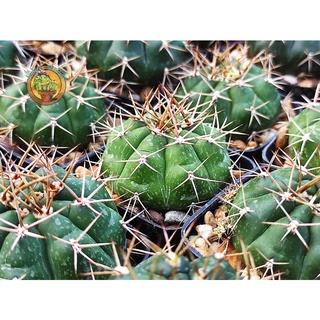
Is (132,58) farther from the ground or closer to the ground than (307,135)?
farther from the ground

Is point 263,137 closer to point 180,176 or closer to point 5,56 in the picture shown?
point 180,176

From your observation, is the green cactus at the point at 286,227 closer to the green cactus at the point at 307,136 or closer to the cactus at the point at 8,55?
the green cactus at the point at 307,136

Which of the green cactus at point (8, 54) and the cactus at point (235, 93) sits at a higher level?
the green cactus at point (8, 54)

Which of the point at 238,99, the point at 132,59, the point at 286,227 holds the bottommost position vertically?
the point at 286,227

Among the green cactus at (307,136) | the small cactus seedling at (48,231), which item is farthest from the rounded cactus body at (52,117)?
the green cactus at (307,136)

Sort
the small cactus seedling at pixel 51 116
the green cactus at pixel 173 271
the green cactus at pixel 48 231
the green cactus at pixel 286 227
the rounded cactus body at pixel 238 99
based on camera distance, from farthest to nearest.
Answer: the rounded cactus body at pixel 238 99 < the small cactus seedling at pixel 51 116 < the green cactus at pixel 286 227 < the green cactus at pixel 48 231 < the green cactus at pixel 173 271

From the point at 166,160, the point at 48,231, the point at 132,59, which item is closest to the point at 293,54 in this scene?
the point at 132,59

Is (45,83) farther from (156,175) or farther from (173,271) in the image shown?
(173,271)
